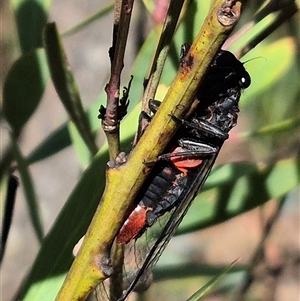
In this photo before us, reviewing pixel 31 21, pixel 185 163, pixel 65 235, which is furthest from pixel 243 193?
pixel 31 21

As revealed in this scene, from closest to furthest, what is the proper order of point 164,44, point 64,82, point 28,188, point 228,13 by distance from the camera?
point 228,13 → point 164,44 → point 64,82 → point 28,188

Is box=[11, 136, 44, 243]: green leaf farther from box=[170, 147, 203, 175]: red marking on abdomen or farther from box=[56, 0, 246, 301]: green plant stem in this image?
box=[56, 0, 246, 301]: green plant stem

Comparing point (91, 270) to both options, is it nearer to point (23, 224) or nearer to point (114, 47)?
point (114, 47)

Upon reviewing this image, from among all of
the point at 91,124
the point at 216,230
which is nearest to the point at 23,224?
the point at 216,230

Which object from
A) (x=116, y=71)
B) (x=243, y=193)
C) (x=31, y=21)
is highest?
(x=31, y=21)

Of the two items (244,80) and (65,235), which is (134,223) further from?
(244,80)

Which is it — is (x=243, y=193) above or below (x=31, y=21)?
below

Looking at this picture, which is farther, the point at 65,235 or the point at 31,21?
the point at 31,21

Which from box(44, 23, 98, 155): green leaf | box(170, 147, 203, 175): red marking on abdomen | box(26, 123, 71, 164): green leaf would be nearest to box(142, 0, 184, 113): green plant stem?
box(44, 23, 98, 155): green leaf
